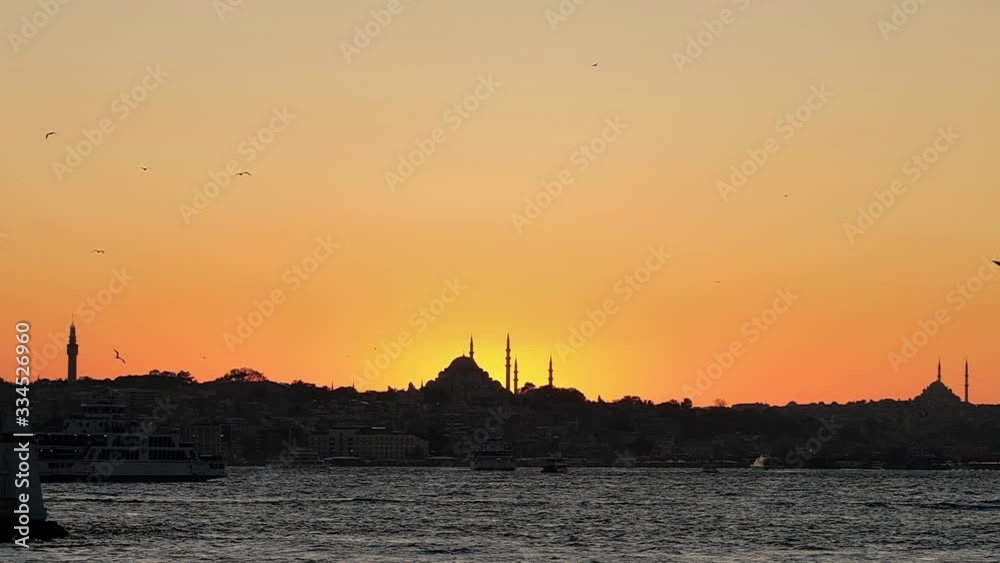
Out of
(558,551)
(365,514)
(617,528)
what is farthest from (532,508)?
(558,551)

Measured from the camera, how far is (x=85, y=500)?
99.6m

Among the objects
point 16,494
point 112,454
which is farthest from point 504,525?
point 112,454

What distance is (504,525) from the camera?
82125mm

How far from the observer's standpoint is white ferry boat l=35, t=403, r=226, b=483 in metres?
130

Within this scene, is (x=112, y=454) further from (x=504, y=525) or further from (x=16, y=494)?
(x=16, y=494)

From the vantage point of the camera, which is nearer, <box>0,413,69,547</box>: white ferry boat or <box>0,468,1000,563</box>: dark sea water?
<box>0,413,69,547</box>: white ferry boat

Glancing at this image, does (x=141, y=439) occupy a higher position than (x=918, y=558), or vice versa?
(x=141, y=439)

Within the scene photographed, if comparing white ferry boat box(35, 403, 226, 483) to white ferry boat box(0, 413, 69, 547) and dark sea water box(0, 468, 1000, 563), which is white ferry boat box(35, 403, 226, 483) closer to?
dark sea water box(0, 468, 1000, 563)

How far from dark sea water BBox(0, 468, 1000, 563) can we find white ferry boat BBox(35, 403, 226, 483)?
1.95 meters

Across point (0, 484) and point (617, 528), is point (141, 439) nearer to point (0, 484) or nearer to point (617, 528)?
point (617, 528)

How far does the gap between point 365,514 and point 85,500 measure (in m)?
18.2

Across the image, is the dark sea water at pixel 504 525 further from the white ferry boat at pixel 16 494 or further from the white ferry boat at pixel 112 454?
the white ferry boat at pixel 112 454

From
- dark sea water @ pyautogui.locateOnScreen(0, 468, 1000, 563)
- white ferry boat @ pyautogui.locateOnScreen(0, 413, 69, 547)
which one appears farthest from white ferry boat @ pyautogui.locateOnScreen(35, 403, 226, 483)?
white ferry boat @ pyautogui.locateOnScreen(0, 413, 69, 547)

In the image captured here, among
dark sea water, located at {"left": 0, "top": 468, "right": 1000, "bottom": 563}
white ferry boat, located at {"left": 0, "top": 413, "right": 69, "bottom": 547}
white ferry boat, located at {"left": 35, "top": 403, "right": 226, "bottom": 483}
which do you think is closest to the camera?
white ferry boat, located at {"left": 0, "top": 413, "right": 69, "bottom": 547}
